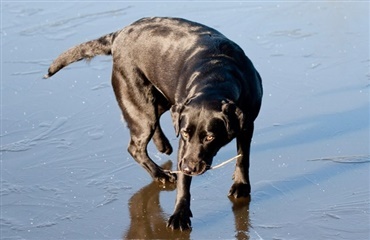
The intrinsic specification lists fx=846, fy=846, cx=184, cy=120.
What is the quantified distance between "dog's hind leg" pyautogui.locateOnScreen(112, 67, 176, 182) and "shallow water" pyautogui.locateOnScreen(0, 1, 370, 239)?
14cm

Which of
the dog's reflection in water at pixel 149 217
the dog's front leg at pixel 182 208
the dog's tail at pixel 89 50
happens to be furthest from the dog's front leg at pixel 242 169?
the dog's tail at pixel 89 50

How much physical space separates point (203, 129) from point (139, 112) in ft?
4.14

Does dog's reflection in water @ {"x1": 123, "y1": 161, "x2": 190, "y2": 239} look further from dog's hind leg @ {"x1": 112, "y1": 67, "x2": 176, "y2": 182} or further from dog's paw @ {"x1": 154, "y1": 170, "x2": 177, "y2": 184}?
dog's hind leg @ {"x1": 112, "y1": 67, "x2": 176, "y2": 182}

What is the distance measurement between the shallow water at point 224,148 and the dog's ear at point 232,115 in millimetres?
653

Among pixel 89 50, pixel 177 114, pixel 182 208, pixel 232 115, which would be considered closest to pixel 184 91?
pixel 177 114

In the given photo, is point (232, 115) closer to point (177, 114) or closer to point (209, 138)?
point (209, 138)

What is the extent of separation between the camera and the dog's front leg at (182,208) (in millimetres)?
5324

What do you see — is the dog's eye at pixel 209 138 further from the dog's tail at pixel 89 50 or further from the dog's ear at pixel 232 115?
the dog's tail at pixel 89 50

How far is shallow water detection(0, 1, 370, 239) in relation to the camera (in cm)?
543

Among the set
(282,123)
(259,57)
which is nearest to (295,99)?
(282,123)

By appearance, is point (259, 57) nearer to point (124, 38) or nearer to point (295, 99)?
point (295, 99)

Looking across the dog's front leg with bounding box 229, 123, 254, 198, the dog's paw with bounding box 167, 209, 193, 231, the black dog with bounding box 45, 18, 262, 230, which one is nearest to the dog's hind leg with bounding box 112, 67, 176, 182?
the black dog with bounding box 45, 18, 262, 230

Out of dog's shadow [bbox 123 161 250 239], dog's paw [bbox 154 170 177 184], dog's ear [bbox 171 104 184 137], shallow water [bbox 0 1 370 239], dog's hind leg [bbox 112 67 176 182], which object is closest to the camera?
dog's ear [bbox 171 104 184 137]

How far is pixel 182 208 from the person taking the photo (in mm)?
5379
